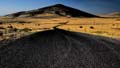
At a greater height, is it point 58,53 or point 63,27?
point 58,53

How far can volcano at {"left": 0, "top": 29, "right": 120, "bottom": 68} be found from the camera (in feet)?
42.0

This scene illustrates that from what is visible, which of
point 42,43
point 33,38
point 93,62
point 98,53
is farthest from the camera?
point 33,38

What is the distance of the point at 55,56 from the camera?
Result: 14.0 metres

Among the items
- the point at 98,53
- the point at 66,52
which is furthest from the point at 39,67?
the point at 98,53

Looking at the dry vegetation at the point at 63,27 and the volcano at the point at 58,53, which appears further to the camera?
the dry vegetation at the point at 63,27

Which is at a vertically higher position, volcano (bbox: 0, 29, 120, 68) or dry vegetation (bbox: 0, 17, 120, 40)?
volcano (bbox: 0, 29, 120, 68)

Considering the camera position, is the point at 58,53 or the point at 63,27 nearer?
the point at 58,53

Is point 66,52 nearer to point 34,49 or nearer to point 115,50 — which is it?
point 34,49

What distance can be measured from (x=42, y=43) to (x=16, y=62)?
3.91 meters

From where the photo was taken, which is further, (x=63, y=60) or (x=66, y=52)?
(x=66, y=52)

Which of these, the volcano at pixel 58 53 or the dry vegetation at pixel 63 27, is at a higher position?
the volcano at pixel 58 53

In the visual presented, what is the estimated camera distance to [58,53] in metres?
14.6

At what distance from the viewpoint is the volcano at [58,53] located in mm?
12797

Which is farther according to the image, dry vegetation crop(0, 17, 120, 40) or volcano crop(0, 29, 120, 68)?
dry vegetation crop(0, 17, 120, 40)
